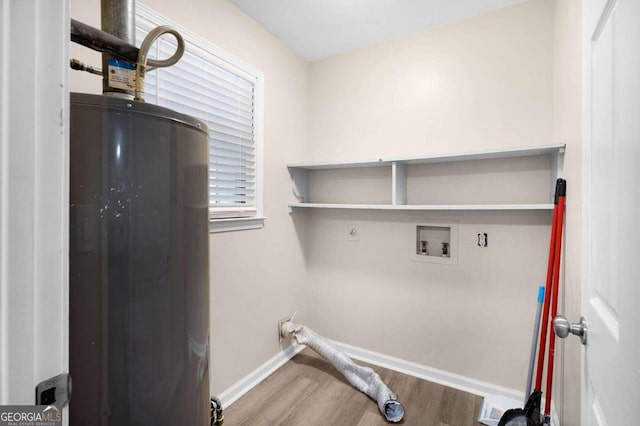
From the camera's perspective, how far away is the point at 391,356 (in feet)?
7.48

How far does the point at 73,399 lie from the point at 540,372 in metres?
1.96

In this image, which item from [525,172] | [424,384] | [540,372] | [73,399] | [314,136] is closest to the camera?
[73,399]

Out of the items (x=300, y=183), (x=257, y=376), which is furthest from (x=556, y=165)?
(x=257, y=376)

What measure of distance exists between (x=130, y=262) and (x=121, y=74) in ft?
1.88

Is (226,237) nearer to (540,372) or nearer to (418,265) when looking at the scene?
(418,265)

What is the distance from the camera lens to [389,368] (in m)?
2.26

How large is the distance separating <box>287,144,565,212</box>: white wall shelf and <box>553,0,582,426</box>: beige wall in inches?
5.1

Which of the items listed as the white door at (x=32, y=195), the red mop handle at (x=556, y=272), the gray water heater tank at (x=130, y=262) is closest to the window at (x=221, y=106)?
the gray water heater tank at (x=130, y=262)

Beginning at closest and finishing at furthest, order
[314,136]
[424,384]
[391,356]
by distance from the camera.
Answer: [424,384] → [391,356] → [314,136]

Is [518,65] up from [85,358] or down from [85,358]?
up

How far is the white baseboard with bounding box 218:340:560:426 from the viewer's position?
6.18ft

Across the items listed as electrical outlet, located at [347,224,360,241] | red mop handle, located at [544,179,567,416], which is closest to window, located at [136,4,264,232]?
electrical outlet, located at [347,224,360,241]

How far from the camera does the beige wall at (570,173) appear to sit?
1.21 m

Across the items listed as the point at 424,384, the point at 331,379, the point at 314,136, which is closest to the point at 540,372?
the point at 424,384
